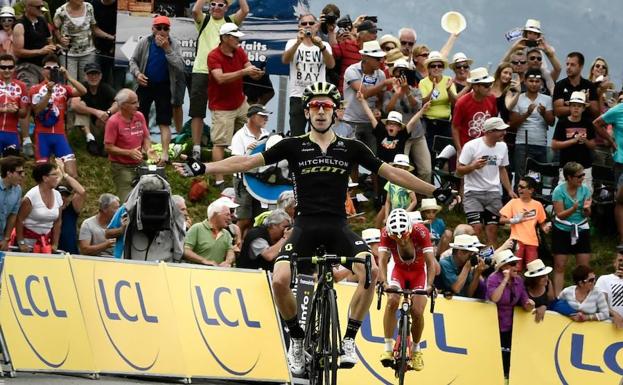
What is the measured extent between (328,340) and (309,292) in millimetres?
3349

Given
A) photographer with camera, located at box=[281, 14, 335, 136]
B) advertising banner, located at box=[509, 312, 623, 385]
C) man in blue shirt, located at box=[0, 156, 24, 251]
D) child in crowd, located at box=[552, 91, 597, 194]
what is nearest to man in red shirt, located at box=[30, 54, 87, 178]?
man in blue shirt, located at box=[0, 156, 24, 251]

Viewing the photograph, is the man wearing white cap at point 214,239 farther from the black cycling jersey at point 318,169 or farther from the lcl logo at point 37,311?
the black cycling jersey at point 318,169

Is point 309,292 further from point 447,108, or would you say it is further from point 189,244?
point 447,108

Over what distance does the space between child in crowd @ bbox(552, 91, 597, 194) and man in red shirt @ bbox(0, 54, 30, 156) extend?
7.69m

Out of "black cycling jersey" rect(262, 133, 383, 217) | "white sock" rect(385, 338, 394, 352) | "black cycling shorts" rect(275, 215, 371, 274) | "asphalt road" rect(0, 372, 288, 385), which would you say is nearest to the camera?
"black cycling shorts" rect(275, 215, 371, 274)

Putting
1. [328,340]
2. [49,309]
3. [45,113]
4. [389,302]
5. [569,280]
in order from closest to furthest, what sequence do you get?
[328,340], [49,309], [389,302], [45,113], [569,280]

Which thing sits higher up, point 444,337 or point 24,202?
point 24,202

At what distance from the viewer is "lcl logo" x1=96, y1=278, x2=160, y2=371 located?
16500mm

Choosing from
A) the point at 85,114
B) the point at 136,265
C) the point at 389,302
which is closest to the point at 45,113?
the point at 85,114

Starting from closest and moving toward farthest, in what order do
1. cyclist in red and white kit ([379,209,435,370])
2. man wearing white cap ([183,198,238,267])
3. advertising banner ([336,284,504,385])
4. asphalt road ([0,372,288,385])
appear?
1. asphalt road ([0,372,288,385])
2. cyclist in red and white kit ([379,209,435,370])
3. advertising banner ([336,284,504,385])
4. man wearing white cap ([183,198,238,267])

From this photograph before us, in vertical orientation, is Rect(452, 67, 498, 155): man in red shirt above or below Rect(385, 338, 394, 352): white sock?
above

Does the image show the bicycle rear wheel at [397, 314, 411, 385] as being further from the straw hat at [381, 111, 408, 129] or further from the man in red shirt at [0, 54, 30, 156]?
the man in red shirt at [0, 54, 30, 156]

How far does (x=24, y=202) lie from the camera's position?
59.3 ft

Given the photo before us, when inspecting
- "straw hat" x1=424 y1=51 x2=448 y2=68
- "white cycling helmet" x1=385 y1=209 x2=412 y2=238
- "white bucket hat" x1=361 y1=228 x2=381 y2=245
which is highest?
"straw hat" x1=424 y1=51 x2=448 y2=68
